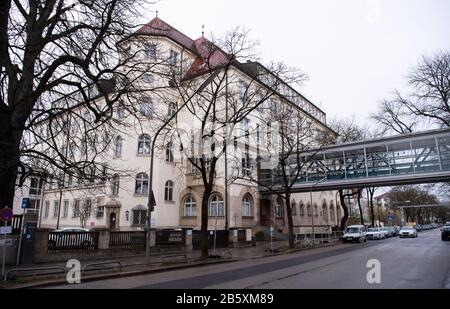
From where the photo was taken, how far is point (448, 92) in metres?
31.3

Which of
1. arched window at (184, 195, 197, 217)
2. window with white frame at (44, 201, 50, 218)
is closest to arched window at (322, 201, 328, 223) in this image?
arched window at (184, 195, 197, 217)

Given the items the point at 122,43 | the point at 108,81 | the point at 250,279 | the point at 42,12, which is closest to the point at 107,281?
the point at 250,279

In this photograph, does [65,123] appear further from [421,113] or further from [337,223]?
[337,223]

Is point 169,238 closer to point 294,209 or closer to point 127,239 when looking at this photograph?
point 127,239

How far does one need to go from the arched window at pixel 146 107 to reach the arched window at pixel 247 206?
25.3 metres

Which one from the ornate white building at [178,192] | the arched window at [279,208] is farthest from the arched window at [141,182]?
the arched window at [279,208]

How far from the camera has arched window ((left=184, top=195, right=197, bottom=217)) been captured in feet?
129

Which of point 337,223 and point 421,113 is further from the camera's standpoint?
point 337,223

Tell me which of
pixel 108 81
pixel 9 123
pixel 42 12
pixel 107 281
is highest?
pixel 42 12

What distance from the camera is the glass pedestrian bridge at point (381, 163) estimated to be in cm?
3152

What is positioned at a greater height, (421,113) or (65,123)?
(421,113)

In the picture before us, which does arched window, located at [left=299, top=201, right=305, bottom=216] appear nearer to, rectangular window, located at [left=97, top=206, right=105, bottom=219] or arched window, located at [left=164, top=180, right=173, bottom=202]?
arched window, located at [left=164, top=180, right=173, bottom=202]

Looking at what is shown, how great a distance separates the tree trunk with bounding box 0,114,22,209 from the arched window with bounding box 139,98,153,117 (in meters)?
4.28
